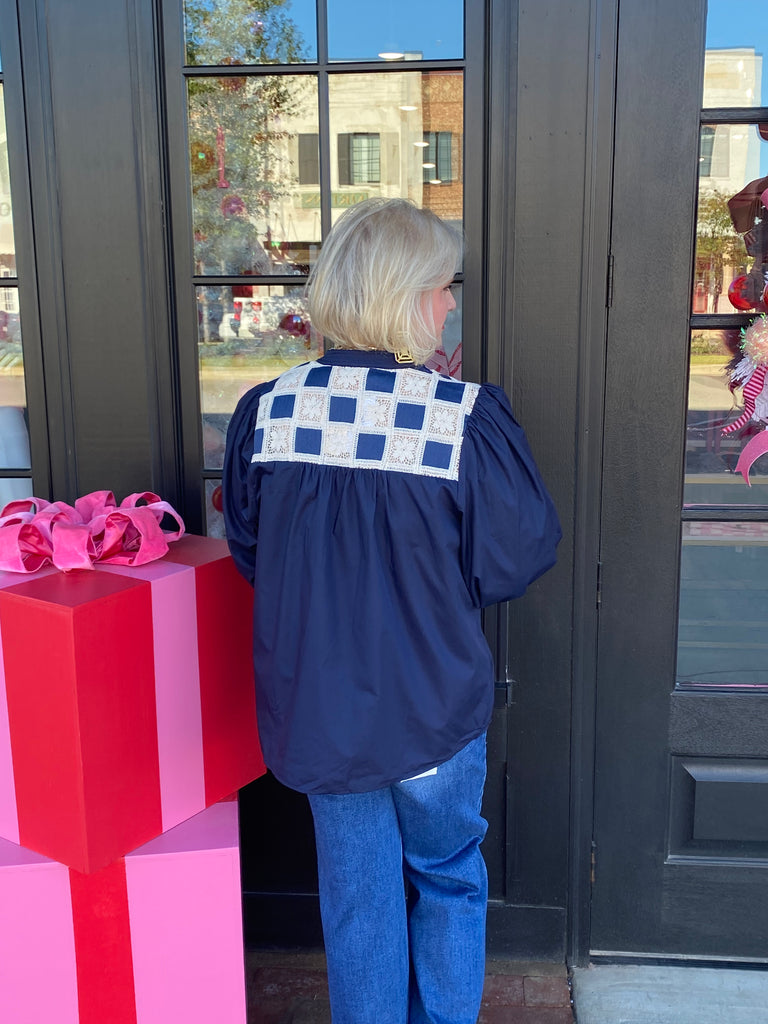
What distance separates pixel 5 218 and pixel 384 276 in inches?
43.9

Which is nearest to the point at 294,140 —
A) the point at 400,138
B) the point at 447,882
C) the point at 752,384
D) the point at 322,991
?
the point at 400,138

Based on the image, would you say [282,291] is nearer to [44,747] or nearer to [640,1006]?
[44,747]

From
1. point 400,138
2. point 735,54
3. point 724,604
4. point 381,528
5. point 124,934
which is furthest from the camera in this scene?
point 724,604

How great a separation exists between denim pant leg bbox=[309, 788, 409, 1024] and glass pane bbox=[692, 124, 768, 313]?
129 cm

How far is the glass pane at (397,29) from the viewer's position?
196cm

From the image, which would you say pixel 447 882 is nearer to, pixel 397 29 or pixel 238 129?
pixel 238 129

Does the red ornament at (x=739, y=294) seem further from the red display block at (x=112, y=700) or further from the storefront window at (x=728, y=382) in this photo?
the red display block at (x=112, y=700)

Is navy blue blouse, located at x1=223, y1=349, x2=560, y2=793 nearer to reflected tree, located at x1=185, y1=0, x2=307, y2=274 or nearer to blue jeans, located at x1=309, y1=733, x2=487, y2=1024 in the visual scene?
blue jeans, located at x1=309, y1=733, x2=487, y2=1024

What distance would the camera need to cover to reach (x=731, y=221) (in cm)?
198

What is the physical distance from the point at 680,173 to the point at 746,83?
0.77ft

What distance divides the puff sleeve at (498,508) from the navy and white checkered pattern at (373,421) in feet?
0.10

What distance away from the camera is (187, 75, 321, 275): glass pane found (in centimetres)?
204

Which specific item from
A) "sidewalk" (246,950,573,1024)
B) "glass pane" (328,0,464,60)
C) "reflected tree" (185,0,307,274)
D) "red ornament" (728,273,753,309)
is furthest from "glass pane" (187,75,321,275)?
"sidewalk" (246,950,573,1024)

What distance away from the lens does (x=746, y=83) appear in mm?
1930
